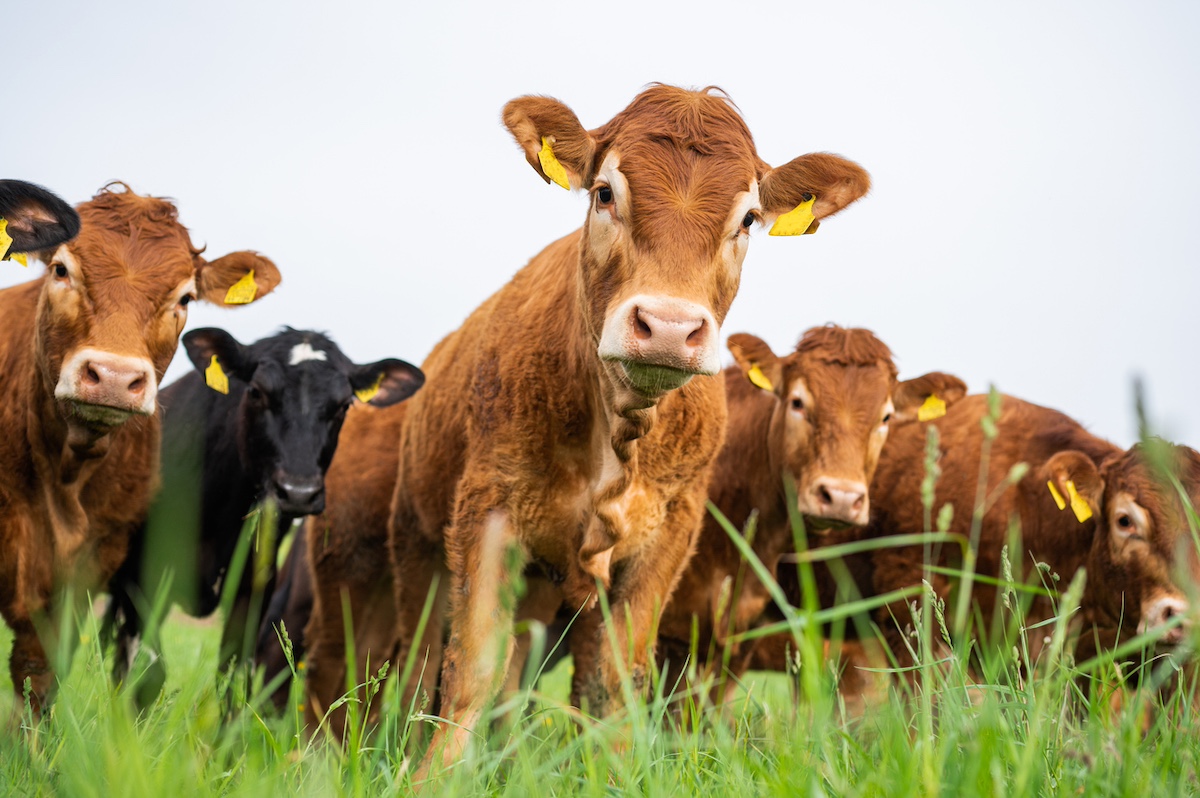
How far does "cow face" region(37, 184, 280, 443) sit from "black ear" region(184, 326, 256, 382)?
399 millimetres

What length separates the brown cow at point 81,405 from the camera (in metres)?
4.57

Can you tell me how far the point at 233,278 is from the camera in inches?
232

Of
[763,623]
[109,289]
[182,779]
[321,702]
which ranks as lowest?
[321,702]

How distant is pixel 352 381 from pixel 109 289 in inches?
72.0

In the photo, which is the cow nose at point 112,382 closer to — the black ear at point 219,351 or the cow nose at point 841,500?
the black ear at point 219,351

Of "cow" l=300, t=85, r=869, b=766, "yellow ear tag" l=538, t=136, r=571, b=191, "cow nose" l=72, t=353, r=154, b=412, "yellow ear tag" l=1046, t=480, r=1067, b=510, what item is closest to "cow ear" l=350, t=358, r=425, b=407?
"cow" l=300, t=85, r=869, b=766

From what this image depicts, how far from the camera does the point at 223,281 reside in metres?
5.86

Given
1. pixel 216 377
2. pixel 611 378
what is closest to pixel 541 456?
pixel 611 378

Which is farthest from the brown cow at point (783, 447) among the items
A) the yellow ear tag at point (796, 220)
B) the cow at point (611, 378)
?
the yellow ear tag at point (796, 220)

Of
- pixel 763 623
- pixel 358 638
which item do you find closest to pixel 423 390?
pixel 358 638

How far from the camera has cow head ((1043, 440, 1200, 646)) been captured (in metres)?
6.08

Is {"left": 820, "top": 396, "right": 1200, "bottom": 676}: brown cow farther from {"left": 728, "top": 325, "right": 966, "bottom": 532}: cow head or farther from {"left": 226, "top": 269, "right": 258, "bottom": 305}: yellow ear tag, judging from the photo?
{"left": 226, "top": 269, "right": 258, "bottom": 305}: yellow ear tag

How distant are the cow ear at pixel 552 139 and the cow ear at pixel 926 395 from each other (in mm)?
3653

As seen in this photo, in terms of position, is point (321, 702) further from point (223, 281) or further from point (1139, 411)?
point (1139, 411)
